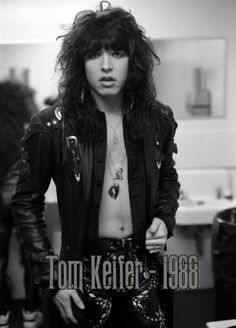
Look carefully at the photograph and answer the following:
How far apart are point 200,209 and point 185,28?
40.1 inches

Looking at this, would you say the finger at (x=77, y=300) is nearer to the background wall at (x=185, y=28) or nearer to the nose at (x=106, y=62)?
the nose at (x=106, y=62)

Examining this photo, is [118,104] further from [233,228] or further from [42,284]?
[233,228]

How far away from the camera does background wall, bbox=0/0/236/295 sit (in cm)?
223

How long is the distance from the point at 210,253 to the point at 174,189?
1427mm

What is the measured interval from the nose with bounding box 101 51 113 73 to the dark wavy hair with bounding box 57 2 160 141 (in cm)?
2

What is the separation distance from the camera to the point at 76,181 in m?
1.40

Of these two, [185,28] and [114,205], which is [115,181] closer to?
[114,205]

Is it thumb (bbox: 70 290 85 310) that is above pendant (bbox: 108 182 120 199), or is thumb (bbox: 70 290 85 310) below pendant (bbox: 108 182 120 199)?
below

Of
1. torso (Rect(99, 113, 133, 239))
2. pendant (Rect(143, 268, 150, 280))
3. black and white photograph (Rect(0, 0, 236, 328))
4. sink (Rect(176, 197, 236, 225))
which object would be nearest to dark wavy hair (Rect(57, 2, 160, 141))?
black and white photograph (Rect(0, 0, 236, 328))

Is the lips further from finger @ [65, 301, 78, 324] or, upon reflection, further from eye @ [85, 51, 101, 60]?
finger @ [65, 301, 78, 324]

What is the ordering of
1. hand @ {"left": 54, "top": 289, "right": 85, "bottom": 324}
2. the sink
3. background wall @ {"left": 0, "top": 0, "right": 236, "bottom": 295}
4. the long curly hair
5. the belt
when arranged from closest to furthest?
hand @ {"left": 54, "top": 289, "right": 85, "bottom": 324}, the belt, background wall @ {"left": 0, "top": 0, "right": 236, "bottom": 295}, the long curly hair, the sink

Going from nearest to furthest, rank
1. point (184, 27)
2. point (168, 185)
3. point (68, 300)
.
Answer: point (68, 300)
point (168, 185)
point (184, 27)

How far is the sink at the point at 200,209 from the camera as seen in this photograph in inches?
97.2

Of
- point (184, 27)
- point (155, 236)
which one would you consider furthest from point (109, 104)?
point (184, 27)
